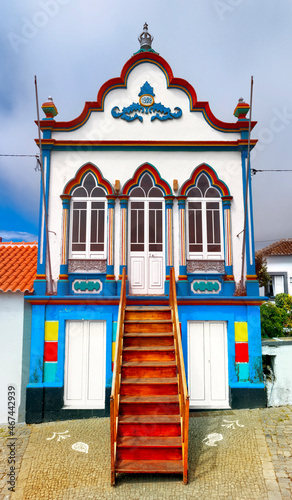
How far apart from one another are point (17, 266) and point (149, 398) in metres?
5.07

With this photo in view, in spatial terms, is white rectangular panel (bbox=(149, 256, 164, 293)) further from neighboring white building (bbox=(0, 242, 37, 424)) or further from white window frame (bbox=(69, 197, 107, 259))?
neighboring white building (bbox=(0, 242, 37, 424))

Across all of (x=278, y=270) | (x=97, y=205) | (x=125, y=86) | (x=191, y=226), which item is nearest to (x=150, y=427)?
(x=191, y=226)

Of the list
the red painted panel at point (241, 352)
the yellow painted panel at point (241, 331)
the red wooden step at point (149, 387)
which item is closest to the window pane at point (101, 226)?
the red wooden step at point (149, 387)

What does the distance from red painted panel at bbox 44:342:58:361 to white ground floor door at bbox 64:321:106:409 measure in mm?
249

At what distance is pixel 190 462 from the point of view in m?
5.38

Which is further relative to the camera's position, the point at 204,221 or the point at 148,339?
the point at 204,221

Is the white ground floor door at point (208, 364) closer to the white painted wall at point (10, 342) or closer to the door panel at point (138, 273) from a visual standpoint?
the door panel at point (138, 273)

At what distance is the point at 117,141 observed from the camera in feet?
26.6

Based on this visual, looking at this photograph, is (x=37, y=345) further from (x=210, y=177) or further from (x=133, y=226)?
(x=210, y=177)

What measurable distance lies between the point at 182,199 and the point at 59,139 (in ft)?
11.4

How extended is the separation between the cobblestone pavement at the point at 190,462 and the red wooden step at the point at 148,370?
4.27 feet

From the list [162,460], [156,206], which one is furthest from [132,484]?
[156,206]

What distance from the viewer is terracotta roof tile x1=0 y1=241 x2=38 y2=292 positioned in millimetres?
7602

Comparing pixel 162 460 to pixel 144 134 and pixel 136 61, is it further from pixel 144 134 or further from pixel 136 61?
pixel 136 61
